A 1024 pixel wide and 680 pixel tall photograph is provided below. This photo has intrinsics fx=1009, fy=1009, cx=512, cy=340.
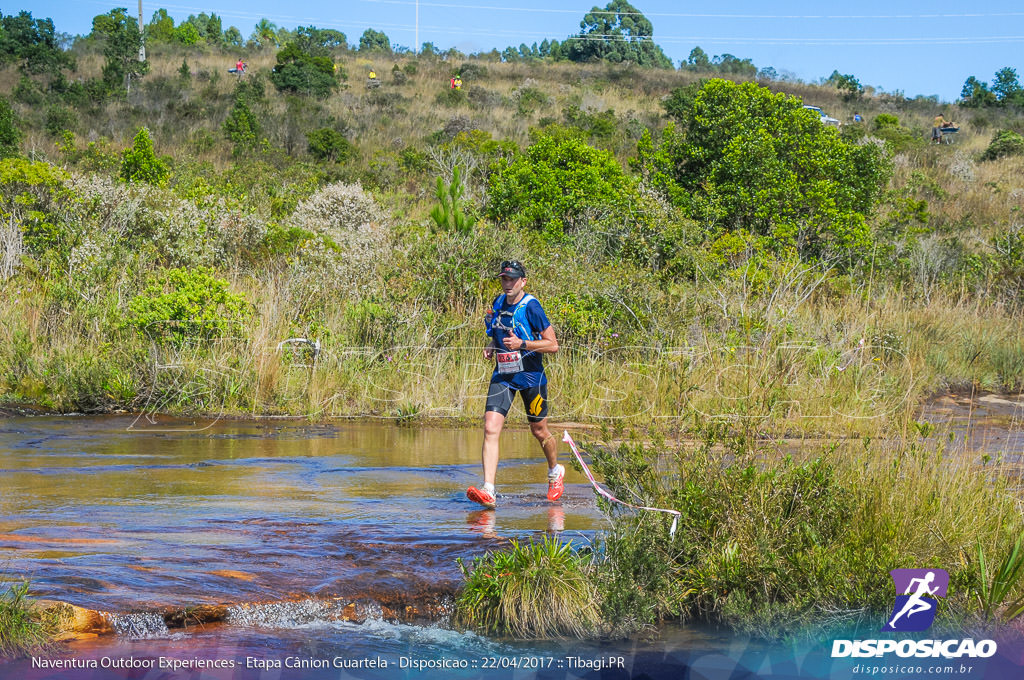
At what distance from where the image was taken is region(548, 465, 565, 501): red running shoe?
866cm

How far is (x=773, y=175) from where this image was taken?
18.5 metres

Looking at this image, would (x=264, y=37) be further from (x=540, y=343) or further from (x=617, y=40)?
(x=540, y=343)

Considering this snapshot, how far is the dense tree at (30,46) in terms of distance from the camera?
138 ft

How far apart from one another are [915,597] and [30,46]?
45.0 meters

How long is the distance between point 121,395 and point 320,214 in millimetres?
7661

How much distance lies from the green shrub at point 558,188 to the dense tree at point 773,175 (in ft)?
4.63

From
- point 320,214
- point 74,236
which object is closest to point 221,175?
point 320,214

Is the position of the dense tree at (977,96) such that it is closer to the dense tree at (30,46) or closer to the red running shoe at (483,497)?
the dense tree at (30,46)

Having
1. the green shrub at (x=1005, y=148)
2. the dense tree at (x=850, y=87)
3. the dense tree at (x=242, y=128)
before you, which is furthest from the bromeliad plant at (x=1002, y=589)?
the dense tree at (x=850, y=87)

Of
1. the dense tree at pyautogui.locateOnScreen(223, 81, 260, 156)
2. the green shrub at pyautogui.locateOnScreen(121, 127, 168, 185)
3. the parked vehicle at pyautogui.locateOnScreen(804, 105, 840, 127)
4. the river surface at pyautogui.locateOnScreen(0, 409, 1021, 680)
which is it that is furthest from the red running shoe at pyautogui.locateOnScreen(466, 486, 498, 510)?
the dense tree at pyautogui.locateOnScreen(223, 81, 260, 156)

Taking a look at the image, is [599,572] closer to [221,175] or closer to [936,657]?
[936,657]

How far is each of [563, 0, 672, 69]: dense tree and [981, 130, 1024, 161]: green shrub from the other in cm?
3654

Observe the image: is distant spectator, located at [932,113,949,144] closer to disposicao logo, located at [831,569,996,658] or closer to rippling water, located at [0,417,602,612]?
rippling water, located at [0,417,602,612]

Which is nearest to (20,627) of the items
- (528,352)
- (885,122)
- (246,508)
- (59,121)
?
(246,508)
